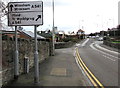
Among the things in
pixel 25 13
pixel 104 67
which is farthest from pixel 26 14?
pixel 104 67

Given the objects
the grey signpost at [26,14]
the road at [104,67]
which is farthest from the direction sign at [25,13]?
the road at [104,67]

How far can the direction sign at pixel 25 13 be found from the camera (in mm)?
7938

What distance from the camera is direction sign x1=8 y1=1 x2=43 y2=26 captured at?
7.94 m

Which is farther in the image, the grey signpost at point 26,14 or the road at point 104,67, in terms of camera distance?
the road at point 104,67

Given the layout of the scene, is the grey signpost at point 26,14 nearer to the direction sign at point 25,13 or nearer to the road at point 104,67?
the direction sign at point 25,13

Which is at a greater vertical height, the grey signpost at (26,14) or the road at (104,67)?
the grey signpost at (26,14)

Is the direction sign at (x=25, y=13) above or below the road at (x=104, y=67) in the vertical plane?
above

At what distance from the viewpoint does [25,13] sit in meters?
8.12

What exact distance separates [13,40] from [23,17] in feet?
3.95

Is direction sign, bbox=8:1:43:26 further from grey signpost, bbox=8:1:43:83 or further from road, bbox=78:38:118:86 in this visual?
road, bbox=78:38:118:86

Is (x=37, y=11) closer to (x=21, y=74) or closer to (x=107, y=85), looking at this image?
(x=21, y=74)

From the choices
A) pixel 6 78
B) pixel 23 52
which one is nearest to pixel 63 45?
pixel 23 52

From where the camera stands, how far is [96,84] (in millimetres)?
7832

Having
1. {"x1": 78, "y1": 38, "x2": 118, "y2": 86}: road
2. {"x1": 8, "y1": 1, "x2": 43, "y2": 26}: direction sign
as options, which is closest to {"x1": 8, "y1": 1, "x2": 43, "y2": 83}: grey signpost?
{"x1": 8, "y1": 1, "x2": 43, "y2": 26}: direction sign
